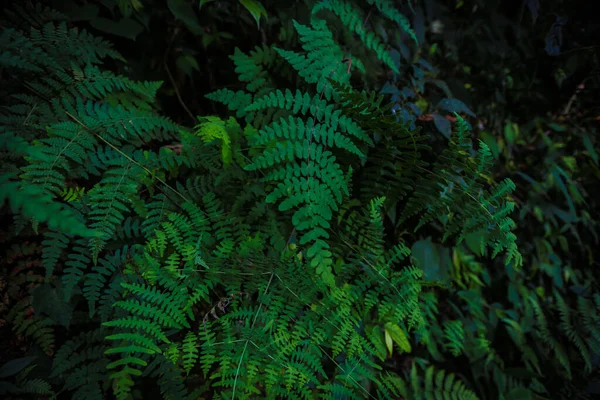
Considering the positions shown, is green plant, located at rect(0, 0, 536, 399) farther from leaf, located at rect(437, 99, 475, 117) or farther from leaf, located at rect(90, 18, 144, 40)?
leaf, located at rect(437, 99, 475, 117)

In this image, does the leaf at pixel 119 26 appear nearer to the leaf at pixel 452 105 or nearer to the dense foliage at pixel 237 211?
the dense foliage at pixel 237 211

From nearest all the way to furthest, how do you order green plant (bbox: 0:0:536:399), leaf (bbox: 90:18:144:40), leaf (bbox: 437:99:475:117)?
green plant (bbox: 0:0:536:399) < leaf (bbox: 90:18:144:40) < leaf (bbox: 437:99:475:117)

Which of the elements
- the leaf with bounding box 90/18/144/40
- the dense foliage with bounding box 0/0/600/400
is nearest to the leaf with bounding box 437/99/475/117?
the dense foliage with bounding box 0/0/600/400

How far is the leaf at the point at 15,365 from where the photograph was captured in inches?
50.1

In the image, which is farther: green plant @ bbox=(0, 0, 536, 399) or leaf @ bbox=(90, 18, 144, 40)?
leaf @ bbox=(90, 18, 144, 40)

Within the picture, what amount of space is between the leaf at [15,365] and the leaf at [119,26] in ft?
4.94

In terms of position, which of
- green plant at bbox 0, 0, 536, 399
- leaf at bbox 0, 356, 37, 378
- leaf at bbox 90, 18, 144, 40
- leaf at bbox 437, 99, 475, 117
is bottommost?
leaf at bbox 0, 356, 37, 378

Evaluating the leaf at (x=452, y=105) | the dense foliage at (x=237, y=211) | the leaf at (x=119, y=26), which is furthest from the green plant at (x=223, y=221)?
the leaf at (x=452, y=105)

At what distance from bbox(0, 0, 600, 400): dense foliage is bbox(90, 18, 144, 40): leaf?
0.06 feet

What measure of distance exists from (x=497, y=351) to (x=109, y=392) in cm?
253

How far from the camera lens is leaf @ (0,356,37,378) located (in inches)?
50.1

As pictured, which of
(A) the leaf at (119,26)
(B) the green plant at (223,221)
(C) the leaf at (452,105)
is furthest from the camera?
(C) the leaf at (452,105)

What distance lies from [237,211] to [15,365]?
40.8 inches

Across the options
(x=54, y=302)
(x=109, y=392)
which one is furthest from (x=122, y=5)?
(x=109, y=392)
